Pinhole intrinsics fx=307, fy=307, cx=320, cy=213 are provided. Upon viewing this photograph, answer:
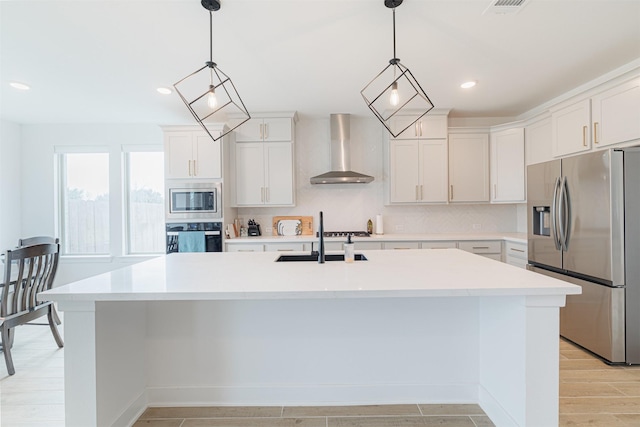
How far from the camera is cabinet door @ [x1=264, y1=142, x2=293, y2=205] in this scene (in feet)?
13.4

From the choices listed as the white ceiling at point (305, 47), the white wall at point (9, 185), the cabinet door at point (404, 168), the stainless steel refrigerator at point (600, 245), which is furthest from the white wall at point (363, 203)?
the white wall at point (9, 185)

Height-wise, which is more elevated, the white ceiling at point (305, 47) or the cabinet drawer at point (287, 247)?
the white ceiling at point (305, 47)

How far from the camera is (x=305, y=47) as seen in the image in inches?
96.6

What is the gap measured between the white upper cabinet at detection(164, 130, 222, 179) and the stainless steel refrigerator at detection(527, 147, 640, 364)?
367 cm

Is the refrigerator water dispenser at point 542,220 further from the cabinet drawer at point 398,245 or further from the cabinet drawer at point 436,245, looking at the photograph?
the cabinet drawer at point 398,245

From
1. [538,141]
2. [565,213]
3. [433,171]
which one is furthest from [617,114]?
[433,171]

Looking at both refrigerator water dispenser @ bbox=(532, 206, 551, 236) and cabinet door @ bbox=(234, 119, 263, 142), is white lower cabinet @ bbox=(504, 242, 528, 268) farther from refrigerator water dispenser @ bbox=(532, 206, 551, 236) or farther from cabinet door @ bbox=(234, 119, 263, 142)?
cabinet door @ bbox=(234, 119, 263, 142)

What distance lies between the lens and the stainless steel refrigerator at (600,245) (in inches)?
92.9

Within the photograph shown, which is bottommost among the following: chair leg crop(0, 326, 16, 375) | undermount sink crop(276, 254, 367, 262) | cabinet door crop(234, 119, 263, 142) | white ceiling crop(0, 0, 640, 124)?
chair leg crop(0, 326, 16, 375)

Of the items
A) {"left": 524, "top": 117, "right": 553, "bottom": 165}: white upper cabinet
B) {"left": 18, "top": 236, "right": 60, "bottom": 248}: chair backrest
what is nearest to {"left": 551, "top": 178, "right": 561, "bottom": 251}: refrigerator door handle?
{"left": 524, "top": 117, "right": 553, "bottom": 165}: white upper cabinet

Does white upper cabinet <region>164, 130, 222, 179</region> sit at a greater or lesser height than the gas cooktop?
greater

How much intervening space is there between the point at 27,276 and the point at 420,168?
4205mm

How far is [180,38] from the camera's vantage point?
231 centimetres

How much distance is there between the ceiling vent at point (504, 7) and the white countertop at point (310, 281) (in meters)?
1.64
